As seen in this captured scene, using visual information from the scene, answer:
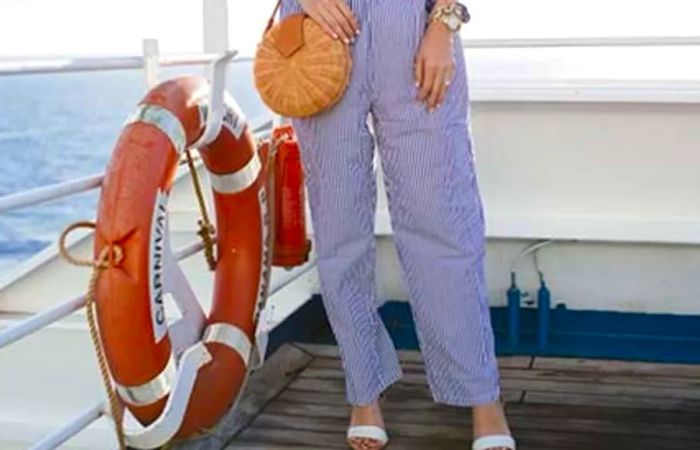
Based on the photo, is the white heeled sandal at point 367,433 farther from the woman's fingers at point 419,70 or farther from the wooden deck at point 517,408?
the woman's fingers at point 419,70

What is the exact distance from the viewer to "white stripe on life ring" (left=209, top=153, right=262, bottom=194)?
1966 mm

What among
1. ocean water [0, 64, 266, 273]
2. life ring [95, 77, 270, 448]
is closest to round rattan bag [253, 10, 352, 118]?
life ring [95, 77, 270, 448]

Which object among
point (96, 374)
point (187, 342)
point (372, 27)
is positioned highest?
point (372, 27)

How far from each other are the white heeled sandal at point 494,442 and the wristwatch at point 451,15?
661 mm

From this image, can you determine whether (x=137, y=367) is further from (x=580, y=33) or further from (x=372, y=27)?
(x=580, y=33)

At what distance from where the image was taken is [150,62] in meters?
1.85

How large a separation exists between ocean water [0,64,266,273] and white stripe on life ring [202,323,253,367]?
337 inches

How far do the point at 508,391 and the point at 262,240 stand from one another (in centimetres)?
65

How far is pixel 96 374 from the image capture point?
3.30m

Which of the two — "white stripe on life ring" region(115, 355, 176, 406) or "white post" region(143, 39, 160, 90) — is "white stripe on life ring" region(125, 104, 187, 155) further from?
"white stripe on life ring" region(115, 355, 176, 406)

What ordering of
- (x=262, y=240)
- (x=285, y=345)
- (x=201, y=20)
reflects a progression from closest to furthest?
(x=262, y=240) < (x=285, y=345) < (x=201, y=20)

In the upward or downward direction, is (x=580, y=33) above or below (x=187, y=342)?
above

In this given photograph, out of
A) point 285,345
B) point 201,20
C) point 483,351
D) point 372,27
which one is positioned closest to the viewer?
point 372,27

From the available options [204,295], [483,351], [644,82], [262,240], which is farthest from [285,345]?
[644,82]
